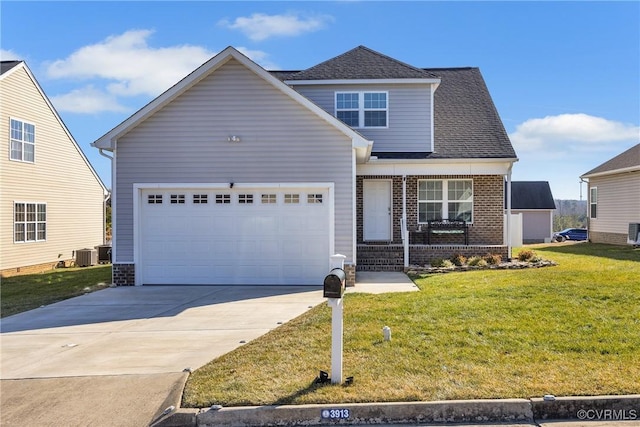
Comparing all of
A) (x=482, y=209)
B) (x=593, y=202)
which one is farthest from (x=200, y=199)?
(x=593, y=202)

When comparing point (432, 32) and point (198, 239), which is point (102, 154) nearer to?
→ point (198, 239)

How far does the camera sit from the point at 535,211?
119ft

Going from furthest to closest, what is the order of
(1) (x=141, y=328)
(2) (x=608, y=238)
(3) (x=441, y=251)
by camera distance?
1. (2) (x=608, y=238)
2. (3) (x=441, y=251)
3. (1) (x=141, y=328)

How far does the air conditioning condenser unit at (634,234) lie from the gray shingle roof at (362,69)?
12.6m

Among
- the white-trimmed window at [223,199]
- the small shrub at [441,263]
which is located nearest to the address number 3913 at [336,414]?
the white-trimmed window at [223,199]

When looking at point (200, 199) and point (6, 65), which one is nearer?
point (200, 199)

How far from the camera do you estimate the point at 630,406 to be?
4.63 meters

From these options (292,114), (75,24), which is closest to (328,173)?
(292,114)

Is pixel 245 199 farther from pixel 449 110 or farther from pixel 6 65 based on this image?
pixel 6 65

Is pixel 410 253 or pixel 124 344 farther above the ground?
pixel 410 253

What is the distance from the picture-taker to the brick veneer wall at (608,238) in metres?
23.3

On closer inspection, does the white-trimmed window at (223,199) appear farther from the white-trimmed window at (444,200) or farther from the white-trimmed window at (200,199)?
the white-trimmed window at (444,200)

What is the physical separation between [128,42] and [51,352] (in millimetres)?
9820

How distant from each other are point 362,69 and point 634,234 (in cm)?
1478
